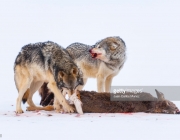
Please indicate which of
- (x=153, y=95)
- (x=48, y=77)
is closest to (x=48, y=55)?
(x=48, y=77)

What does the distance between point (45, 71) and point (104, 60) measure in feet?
8.13

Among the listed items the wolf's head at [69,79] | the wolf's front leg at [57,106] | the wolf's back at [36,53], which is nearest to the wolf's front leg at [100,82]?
the wolf's back at [36,53]

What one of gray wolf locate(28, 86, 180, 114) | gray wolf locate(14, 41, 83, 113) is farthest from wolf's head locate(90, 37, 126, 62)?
gray wolf locate(28, 86, 180, 114)

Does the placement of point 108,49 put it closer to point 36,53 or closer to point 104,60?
point 104,60

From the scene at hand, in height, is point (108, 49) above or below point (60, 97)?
above

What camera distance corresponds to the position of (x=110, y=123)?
8922mm

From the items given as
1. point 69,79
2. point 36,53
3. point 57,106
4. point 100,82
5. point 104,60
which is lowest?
point 57,106

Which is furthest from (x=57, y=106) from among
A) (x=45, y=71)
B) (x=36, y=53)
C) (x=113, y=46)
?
(x=113, y=46)

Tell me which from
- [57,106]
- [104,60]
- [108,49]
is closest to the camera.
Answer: [57,106]

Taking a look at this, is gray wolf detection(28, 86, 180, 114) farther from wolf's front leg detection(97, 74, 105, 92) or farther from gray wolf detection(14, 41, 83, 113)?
wolf's front leg detection(97, 74, 105, 92)

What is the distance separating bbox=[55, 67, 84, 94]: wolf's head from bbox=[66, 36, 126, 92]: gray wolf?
2506mm

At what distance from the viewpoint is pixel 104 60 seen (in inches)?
503

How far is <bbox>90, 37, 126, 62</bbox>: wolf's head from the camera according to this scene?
497 inches

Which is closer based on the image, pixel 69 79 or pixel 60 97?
pixel 69 79
